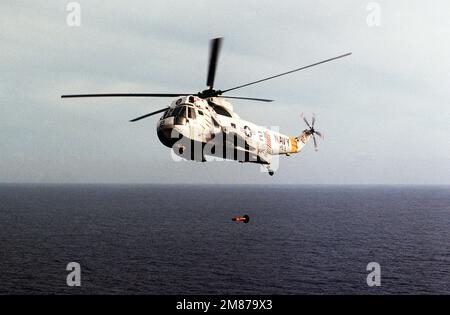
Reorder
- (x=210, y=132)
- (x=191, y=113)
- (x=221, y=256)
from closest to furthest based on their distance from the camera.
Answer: (x=191, y=113), (x=210, y=132), (x=221, y=256)

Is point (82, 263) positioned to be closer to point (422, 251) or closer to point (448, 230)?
point (422, 251)

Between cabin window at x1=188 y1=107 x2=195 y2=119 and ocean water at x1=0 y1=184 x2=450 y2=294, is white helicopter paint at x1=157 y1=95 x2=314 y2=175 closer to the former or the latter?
cabin window at x1=188 y1=107 x2=195 y2=119

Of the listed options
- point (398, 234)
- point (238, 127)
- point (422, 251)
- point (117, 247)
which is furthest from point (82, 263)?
point (398, 234)

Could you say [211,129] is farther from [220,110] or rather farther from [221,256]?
[221,256]

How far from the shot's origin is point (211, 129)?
28203 mm

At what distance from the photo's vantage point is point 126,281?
3243 inches

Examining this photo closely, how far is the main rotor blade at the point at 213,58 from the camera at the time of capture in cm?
2312

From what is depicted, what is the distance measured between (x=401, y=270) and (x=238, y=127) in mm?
78904

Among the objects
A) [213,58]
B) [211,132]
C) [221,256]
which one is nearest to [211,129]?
[211,132]

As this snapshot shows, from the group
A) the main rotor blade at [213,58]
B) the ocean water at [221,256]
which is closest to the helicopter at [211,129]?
the main rotor blade at [213,58]

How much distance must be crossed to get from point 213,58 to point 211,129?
5.32m

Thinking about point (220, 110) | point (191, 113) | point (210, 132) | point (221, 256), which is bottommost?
point (221, 256)

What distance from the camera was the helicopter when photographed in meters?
25.8

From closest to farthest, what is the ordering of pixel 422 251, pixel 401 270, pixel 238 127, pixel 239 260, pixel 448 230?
1. pixel 238 127
2. pixel 401 270
3. pixel 239 260
4. pixel 422 251
5. pixel 448 230
